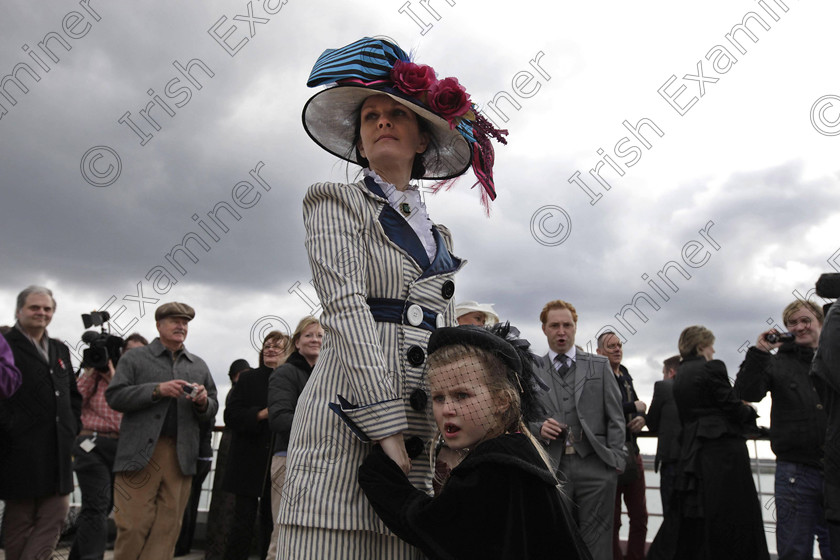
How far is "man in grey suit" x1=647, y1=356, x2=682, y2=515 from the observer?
591cm

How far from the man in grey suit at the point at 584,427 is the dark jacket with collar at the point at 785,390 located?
0.87m

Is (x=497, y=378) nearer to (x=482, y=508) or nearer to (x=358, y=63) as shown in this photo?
(x=482, y=508)

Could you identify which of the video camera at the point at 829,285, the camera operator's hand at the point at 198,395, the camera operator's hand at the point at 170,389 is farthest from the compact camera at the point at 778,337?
the camera operator's hand at the point at 170,389

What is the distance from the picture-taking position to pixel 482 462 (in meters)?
1.78

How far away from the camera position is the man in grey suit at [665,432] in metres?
5.91

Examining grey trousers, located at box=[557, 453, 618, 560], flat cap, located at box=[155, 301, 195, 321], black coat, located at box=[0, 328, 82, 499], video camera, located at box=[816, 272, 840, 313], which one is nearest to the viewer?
video camera, located at box=[816, 272, 840, 313]

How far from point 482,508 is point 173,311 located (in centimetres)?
387

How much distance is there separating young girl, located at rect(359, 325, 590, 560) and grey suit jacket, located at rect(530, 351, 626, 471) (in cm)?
279

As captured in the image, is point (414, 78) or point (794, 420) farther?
point (794, 420)

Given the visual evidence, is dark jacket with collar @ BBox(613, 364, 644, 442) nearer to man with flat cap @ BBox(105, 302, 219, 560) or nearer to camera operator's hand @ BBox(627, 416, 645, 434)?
camera operator's hand @ BBox(627, 416, 645, 434)

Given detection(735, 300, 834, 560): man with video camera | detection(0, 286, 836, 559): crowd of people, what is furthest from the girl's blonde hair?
detection(735, 300, 834, 560): man with video camera

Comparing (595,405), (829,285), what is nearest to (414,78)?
(829,285)

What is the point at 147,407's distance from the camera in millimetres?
4773

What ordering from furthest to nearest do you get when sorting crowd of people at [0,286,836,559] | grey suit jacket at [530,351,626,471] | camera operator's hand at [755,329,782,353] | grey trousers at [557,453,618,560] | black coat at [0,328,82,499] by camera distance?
camera operator's hand at [755,329,782,353], grey suit jacket at [530,351,626,471], grey trousers at [557,453,618,560], crowd of people at [0,286,836,559], black coat at [0,328,82,499]
